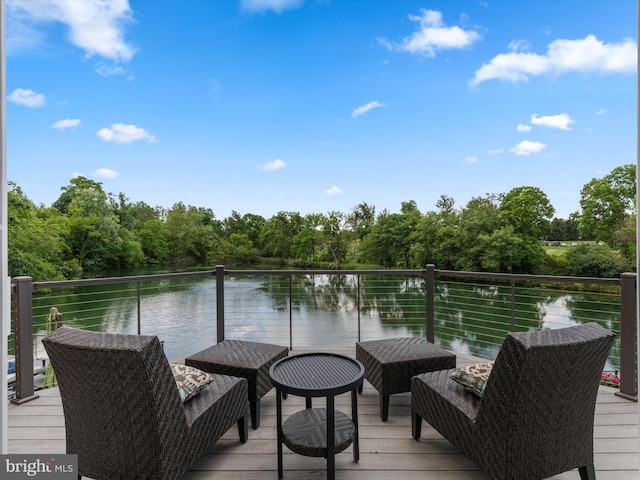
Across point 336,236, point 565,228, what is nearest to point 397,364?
point 565,228

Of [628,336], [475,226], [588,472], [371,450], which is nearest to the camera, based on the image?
[588,472]

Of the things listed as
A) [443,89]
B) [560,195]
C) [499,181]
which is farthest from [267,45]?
[560,195]

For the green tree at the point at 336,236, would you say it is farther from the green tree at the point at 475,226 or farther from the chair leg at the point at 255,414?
the chair leg at the point at 255,414

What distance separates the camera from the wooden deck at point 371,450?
6.01 ft

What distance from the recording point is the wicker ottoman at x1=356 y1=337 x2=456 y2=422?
2.38m

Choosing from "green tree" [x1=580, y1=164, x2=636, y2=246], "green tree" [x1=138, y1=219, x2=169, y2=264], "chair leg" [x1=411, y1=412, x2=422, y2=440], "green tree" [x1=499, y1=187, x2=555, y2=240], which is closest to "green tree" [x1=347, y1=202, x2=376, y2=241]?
"green tree" [x1=499, y1=187, x2=555, y2=240]

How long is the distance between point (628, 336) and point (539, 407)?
1690 mm

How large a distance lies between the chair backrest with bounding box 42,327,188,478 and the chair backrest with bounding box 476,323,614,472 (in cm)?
133

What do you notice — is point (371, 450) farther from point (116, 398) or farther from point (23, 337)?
point (23, 337)

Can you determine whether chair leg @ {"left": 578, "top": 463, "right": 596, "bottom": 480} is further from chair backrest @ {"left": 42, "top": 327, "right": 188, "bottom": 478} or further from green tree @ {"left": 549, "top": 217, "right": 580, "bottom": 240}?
green tree @ {"left": 549, "top": 217, "right": 580, "bottom": 240}

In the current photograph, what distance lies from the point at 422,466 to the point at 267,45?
52.7 feet

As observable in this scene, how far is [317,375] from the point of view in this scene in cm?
188

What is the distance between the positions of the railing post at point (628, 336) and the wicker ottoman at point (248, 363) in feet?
7.87

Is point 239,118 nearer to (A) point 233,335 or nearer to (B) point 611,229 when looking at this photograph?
(A) point 233,335
